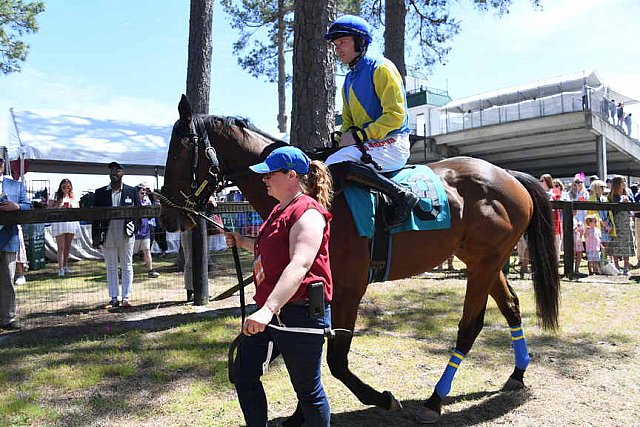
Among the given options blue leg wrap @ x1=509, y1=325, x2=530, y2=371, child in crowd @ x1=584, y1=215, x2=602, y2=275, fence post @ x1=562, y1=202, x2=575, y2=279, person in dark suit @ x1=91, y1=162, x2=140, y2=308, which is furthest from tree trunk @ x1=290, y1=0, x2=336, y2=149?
child in crowd @ x1=584, y1=215, x2=602, y2=275

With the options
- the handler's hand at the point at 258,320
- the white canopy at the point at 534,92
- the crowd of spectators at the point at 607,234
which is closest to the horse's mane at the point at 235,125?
the handler's hand at the point at 258,320

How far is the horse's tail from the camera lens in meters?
4.58

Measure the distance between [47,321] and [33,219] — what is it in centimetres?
142

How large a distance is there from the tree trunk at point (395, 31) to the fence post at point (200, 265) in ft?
20.6

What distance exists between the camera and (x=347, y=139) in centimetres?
373

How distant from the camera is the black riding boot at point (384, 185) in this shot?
347 centimetres

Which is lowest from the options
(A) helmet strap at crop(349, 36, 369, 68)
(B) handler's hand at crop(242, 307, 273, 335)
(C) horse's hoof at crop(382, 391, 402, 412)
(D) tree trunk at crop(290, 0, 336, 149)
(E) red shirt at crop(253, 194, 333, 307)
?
(C) horse's hoof at crop(382, 391, 402, 412)

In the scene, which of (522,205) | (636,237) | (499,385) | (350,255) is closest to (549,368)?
(499,385)

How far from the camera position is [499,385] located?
429cm

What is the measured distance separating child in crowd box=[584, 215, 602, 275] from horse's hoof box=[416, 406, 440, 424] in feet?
26.6

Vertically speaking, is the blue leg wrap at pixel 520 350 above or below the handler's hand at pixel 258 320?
below

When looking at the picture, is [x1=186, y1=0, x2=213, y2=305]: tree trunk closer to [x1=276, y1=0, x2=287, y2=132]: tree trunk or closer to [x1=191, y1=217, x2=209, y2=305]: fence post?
[x1=191, y1=217, x2=209, y2=305]: fence post

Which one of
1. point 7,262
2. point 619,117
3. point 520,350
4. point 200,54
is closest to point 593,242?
point 520,350

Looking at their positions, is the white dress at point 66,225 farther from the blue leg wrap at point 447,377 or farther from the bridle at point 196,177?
the blue leg wrap at point 447,377
